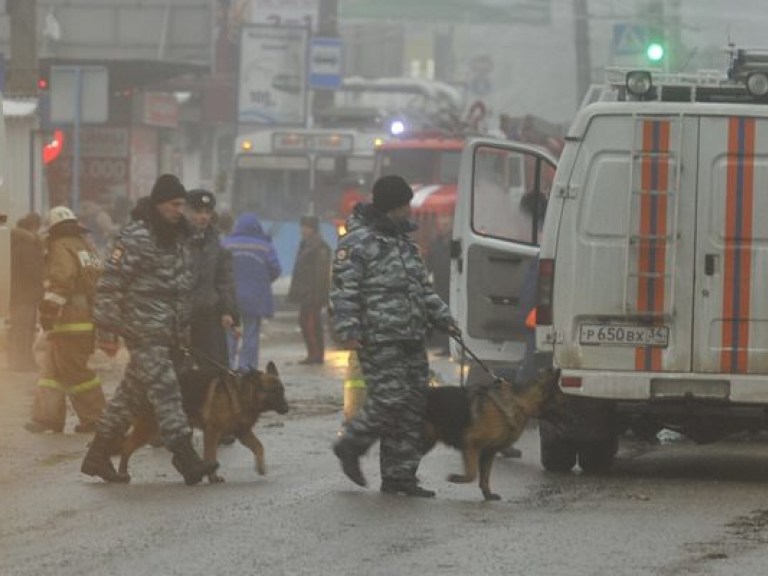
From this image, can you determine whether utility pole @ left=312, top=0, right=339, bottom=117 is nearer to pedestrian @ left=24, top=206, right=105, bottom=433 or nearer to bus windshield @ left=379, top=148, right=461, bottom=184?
bus windshield @ left=379, top=148, right=461, bottom=184

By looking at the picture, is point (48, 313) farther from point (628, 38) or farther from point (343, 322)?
point (628, 38)

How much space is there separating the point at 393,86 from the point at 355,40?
40540 millimetres

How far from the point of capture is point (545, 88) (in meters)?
87.4

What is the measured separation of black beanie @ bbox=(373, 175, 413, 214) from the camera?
12.2 m

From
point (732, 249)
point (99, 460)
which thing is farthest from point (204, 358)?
point (732, 249)

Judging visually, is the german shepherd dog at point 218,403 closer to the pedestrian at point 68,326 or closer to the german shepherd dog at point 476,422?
the german shepherd dog at point 476,422

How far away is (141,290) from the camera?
12609 millimetres

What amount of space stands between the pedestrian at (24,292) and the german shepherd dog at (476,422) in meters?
10.4

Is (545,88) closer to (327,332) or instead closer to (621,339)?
(327,332)

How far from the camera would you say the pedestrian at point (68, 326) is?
51.9 ft

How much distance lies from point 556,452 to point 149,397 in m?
2.54

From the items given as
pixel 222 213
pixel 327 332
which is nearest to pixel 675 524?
pixel 222 213

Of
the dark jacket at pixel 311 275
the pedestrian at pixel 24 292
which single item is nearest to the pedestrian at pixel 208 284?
the pedestrian at pixel 24 292

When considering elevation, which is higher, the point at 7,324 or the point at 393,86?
the point at 393,86
